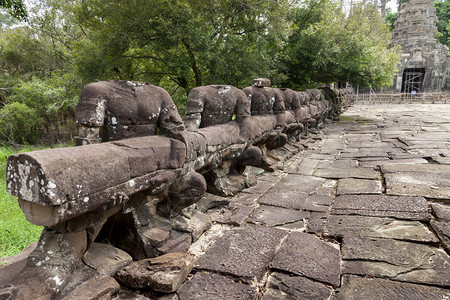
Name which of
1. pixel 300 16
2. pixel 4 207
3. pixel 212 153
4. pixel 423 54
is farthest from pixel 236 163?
pixel 423 54

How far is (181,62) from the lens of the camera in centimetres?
977

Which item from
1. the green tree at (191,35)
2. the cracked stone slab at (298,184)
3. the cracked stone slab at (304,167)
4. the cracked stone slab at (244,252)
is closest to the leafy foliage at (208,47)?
the green tree at (191,35)

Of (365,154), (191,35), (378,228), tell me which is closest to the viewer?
(378,228)

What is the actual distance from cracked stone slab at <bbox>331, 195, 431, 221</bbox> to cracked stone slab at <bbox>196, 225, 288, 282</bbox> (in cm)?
100

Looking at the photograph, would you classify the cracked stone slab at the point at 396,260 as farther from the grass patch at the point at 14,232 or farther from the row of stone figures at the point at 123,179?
the grass patch at the point at 14,232

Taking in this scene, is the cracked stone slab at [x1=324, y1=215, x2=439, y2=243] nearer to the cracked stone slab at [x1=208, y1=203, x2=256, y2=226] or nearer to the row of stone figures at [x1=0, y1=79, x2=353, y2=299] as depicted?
the cracked stone slab at [x1=208, y1=203, x2=256, y2=226]

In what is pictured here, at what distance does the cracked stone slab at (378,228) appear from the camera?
2.78 meters

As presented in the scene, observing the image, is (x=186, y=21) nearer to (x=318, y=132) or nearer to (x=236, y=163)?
(x=318, y=132)

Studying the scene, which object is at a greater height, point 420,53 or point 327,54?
A: point 420,53

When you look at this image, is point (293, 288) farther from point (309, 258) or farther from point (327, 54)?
point (327, 54)

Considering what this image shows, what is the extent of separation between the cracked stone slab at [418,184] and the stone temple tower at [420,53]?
87.9ft

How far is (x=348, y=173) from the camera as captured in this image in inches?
199

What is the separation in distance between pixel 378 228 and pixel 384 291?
1.01m

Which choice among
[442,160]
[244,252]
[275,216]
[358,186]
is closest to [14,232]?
[244,252]
